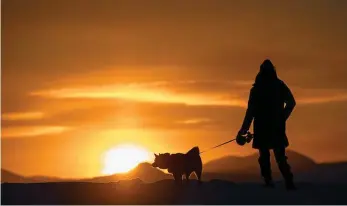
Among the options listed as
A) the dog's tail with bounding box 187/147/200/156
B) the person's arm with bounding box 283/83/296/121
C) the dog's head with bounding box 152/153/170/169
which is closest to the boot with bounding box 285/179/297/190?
the person's arm with bounding box 283/83/296/121

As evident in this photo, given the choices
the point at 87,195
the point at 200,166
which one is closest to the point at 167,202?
the point at 87,195

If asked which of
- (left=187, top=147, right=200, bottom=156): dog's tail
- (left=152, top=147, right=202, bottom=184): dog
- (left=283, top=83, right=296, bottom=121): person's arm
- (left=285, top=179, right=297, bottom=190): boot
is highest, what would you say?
(left=283, top=83, right=296, bottom=121): person's arm

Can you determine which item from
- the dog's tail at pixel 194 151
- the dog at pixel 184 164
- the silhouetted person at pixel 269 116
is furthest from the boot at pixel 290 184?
the dog's tail at pixel 194 151

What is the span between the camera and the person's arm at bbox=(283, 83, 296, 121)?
17734mm

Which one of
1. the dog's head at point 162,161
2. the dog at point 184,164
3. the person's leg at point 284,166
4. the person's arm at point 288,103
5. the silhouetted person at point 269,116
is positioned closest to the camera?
the person's leg at point 284,166

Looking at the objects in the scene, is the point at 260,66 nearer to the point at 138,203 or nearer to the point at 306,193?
the point at 306,193

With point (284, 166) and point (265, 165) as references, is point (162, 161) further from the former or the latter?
point (284, 166)

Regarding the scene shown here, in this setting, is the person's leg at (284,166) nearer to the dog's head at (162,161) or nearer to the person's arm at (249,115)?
the person's arm at (249,115)

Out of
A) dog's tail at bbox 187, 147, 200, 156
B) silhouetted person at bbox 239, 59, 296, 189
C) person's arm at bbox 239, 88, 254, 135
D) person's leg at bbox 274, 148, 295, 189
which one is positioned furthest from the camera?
Result: dog's tail at bbox 187, 147, 200, 156

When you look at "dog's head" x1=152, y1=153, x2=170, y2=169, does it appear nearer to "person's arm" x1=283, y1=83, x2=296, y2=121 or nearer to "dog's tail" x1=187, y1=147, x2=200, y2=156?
"dog's tail" x1=187, y1=147, x2=200, y2=156

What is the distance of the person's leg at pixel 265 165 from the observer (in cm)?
1759

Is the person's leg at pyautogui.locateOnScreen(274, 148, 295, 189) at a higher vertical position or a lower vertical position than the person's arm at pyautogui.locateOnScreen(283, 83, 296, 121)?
lower

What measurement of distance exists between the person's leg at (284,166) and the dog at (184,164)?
12.5ft

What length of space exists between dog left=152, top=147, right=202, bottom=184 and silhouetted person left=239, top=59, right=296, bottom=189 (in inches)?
138
